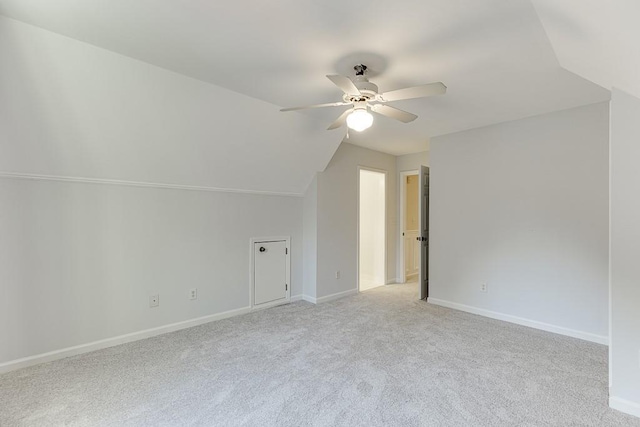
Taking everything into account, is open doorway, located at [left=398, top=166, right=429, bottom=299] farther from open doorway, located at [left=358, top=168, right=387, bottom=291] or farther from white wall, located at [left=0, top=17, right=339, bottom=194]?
white wall, located at [left=0, top=17, right=339, bottom=194]

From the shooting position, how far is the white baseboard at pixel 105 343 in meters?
2.38

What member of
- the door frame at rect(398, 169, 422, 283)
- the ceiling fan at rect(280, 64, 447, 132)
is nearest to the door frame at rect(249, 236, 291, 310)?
the ceiling fan at rect(280, 64, 447, 132)

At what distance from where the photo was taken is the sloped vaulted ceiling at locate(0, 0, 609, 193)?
5.74 feet

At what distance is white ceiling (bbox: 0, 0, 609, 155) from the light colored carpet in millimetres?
2364

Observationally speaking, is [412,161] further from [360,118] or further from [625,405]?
[625,405]

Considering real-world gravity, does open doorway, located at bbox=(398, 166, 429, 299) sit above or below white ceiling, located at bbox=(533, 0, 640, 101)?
below

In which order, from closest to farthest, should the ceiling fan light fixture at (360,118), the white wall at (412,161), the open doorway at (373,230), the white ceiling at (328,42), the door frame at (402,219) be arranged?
the white ceiling at (328,42) → the ceiling fan light fixture at (360,118) → the white wall at (412,161) → the open doorway at (373,230) → the door frame at (402,219)

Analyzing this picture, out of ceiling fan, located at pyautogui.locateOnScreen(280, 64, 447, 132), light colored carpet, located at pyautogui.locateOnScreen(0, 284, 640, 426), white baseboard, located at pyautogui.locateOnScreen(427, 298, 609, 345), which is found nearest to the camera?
light colored carpet, located at pyautogui.locateOnScreen(0, 284, 640, 426)

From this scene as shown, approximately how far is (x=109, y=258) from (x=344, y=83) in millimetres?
2617

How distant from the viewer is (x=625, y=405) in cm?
191

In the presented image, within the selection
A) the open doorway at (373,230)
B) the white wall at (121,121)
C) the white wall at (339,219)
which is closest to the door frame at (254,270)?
the white wall at (339,219)

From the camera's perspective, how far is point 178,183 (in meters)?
3.22

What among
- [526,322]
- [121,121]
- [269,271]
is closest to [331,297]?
[269,271]

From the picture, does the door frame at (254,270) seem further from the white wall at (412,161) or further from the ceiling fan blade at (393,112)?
the white wall at (412,161)
